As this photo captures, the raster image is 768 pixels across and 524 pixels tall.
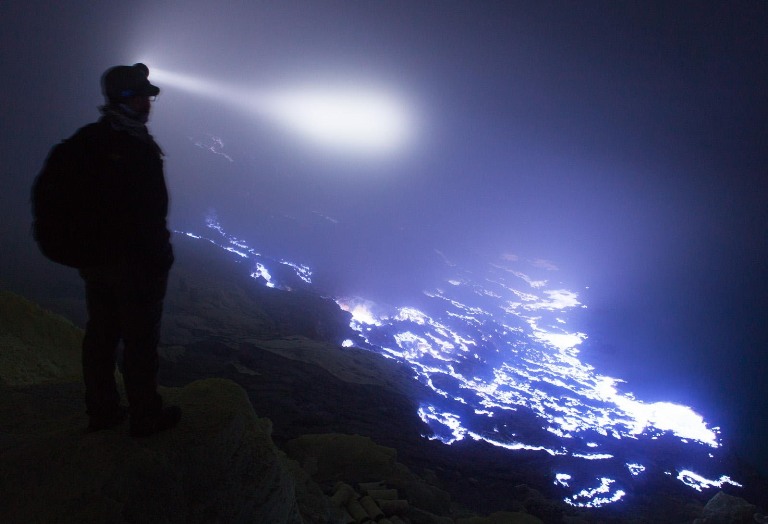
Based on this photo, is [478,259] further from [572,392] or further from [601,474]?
[601,474]

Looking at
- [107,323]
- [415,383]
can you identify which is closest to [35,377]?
[107,323]

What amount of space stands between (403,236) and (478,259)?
31.9 metres

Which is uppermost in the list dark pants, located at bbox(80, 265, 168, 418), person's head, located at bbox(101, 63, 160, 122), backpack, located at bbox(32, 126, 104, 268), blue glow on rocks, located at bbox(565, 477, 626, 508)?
person's head, located at bbox(101, 63, 160, 122)

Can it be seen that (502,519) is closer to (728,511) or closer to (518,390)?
(728,511)

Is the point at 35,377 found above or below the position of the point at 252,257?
below

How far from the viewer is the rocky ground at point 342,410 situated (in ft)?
41.8

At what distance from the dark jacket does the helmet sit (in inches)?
8.3

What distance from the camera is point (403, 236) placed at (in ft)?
433

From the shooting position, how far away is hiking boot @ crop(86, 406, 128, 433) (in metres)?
2.98

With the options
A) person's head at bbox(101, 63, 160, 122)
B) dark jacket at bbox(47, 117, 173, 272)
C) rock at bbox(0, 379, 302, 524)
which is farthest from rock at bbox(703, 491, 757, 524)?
person's head at bbox(101, 63, 160, 122)

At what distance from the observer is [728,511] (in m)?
21.0

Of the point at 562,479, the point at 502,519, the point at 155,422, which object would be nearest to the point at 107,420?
the point at 155,422

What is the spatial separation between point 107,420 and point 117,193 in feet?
6.05

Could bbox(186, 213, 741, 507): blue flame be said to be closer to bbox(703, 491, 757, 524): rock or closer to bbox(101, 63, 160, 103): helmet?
bbox(703, 491, 757, 524): rock
